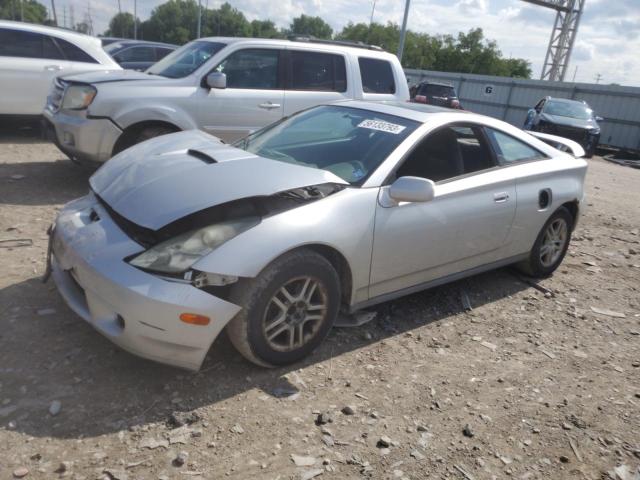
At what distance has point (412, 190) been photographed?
10.4ft

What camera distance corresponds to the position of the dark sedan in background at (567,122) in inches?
631

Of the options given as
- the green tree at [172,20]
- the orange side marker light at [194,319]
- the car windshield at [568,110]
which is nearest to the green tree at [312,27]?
the green tree at [172,20]

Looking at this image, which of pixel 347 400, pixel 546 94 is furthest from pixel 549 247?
pixel 546 94

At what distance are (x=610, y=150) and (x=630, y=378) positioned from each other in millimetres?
20059

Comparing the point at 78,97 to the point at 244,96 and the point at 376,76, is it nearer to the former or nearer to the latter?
the point at 244,96

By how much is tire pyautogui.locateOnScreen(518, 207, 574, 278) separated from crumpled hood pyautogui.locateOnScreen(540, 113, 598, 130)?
12468mm

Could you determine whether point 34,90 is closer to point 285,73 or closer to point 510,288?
point 285,73

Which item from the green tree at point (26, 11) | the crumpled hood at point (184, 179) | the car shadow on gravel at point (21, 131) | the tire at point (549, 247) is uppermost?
the green tree at point (26, 11)

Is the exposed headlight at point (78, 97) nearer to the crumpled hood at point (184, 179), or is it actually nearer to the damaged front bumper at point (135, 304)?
the crumpled hood at point (184, 179)

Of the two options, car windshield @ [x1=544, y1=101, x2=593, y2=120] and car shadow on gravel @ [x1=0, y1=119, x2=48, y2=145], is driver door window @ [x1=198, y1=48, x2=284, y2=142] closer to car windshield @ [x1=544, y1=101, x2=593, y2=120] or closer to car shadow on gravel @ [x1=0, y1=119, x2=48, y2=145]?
car shadow on gravel @ [x1=0, y1=119, x2=48, y2=145]

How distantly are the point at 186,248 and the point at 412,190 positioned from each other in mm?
1368

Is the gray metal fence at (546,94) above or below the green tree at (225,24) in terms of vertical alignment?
below

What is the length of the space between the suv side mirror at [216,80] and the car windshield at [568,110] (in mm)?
13453

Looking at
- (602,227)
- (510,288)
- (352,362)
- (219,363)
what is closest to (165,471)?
(219,363)
